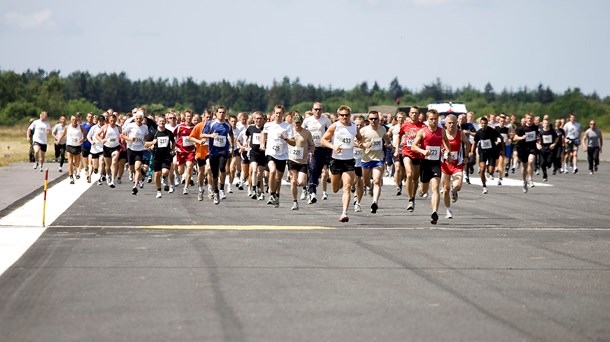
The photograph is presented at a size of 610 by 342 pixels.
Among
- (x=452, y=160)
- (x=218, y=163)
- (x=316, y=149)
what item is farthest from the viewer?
(x=316, y=149)

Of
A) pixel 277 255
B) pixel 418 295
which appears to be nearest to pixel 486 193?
pixel 277 255

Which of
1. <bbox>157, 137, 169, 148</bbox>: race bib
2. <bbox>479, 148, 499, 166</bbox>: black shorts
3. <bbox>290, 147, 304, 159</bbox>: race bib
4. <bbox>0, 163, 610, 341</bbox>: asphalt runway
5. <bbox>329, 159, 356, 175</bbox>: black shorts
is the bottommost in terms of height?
<bbox>0, 163, 610, 341</bbox>: asphalt runway

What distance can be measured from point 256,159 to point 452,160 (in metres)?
6.19

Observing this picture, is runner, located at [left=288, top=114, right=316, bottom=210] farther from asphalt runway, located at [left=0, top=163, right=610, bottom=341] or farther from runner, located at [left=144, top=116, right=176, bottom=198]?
runner, located at [left=144, top=116, right=176, bottom=198]

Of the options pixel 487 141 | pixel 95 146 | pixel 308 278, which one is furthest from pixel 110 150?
pixel 308 278

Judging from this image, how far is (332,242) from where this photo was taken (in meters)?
15.3

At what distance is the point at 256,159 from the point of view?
25.1 m

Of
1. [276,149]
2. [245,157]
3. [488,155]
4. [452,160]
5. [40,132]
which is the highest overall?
[40,132]

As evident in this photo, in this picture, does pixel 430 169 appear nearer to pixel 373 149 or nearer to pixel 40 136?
pixel 373 149

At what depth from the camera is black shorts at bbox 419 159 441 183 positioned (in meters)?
19.0

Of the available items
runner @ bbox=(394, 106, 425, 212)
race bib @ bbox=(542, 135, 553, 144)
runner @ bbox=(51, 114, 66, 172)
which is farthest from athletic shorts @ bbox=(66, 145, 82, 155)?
race bib @ bbox=(542, 135, 553, 144)

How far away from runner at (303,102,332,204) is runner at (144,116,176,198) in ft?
10.4

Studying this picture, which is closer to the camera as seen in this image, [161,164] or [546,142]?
[161,164]

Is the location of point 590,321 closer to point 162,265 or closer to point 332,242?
point 162,265
